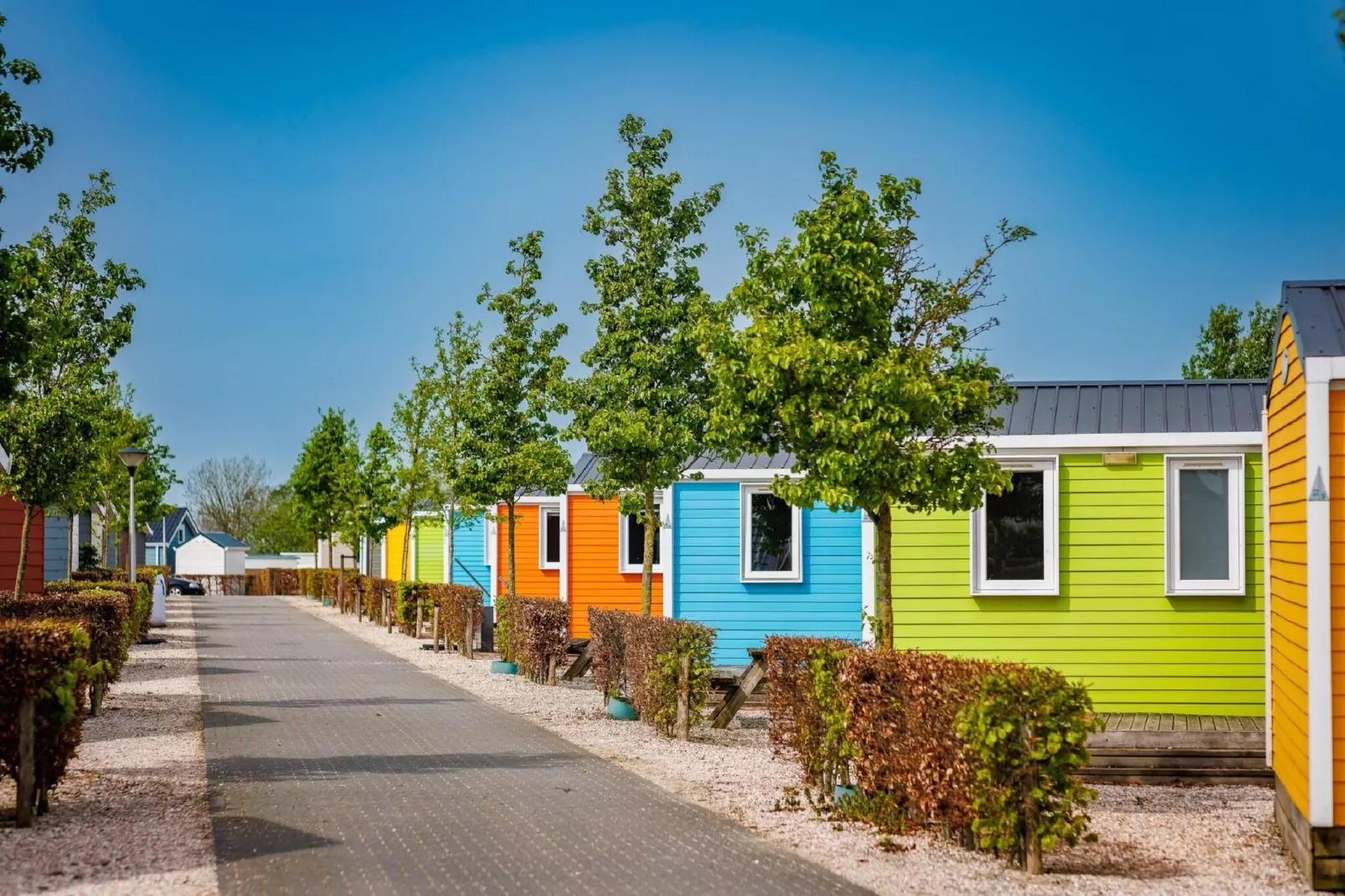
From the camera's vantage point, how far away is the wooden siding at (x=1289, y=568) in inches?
327

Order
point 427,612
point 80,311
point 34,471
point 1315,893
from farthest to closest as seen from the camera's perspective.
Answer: point 427,612 < point 80,311 < point 34,471 < point 1315,893

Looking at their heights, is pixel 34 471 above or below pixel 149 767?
above

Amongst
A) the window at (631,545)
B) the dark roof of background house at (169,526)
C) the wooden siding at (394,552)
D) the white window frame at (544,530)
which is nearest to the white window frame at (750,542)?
the window at (631,545)

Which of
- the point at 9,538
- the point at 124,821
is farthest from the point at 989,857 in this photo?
the point at 9,538

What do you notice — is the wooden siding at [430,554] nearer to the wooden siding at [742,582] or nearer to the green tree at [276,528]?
the wooden siding at [742,582]

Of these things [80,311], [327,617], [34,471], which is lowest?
[327,617]

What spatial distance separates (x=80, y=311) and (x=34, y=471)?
2.32m

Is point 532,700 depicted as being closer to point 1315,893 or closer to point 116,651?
point 116,651

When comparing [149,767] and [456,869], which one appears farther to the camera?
[149,767]

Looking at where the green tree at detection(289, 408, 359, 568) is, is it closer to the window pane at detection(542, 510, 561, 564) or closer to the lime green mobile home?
the window pane at detection(542, 510, 561, 564)

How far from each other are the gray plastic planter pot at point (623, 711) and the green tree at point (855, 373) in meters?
4.71

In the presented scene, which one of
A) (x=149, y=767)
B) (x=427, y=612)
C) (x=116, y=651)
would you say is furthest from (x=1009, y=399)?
(x=427, y=612)

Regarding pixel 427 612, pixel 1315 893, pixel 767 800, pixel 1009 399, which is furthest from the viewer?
pixel 427 612

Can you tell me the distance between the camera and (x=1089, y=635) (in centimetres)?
1488
